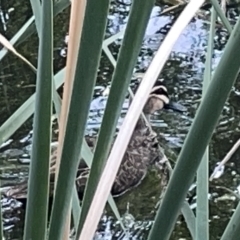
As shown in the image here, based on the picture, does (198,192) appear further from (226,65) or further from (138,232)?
(138,232)

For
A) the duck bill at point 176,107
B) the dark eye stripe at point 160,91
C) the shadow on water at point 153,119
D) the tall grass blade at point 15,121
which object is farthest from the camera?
the dark eye stripe at point 160,91

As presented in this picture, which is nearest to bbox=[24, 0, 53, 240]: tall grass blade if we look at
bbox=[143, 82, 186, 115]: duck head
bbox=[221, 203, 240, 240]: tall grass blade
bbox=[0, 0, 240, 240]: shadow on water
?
bbox=[221, 203, 240, 240]: tall grass blade

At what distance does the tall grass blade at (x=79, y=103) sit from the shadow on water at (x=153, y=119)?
43.1 inches

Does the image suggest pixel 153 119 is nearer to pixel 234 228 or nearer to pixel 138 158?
pixel 138 158

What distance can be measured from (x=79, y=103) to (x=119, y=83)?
3 centimetres

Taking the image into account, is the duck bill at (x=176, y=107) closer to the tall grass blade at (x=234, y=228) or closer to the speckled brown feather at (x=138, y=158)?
the speckled brown feather at (x=138, y=158)

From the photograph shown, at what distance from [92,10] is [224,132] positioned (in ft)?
5.87

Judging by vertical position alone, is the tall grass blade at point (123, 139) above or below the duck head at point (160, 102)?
below

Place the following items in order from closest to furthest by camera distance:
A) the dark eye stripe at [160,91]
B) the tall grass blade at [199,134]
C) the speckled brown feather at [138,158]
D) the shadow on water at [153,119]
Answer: the tall grass blade at [199,134], the shadow on water at [153,119], the speckled brown feather at [138,158], the dark eye stripe at [160,91]

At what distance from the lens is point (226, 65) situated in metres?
0.41

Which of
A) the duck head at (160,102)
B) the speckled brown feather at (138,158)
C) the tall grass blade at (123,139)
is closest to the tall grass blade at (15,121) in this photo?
the tall grass blade at (123,139)

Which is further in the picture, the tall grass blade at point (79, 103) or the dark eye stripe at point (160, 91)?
the dark eye stripe at point (160, 91)

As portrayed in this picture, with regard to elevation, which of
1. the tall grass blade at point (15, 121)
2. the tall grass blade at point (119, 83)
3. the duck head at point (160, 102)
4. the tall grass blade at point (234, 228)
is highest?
the duck head at point (160, 102)

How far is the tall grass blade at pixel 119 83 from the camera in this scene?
0.44 m
